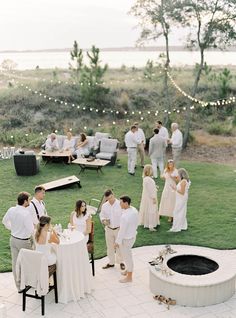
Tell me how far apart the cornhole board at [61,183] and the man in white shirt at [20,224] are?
560cm

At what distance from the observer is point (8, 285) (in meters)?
8.89

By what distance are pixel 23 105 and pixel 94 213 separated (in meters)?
15.6

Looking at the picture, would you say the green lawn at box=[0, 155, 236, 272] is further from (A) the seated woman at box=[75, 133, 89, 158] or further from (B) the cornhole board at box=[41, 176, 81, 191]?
(A) the seated woman at box=[75, 133, 89, 158]

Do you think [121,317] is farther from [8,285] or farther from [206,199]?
[206,199]

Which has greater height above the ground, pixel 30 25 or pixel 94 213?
pixel 30 25

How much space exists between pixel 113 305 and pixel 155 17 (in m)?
12.4

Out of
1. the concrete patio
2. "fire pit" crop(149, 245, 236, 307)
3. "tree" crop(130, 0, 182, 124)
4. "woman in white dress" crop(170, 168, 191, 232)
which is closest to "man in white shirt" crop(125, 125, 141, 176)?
"woman in white dress" crop(170, 168, 191, 232)

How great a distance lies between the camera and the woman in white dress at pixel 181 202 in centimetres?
1077

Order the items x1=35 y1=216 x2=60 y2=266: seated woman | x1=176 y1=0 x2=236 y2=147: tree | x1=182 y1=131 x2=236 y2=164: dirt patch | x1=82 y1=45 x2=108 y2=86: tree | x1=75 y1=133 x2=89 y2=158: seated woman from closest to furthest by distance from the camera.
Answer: x1=35 y1=216 x2=60 y2=266: seated woman
x1=75 y1=133 x2=89 y2=158: seated woman
x1=176 y1=0 x2=236 y2=147: tree
x1=182 y1=131 x2=236 y2=164: dirt patch
x1=82 y1=45 x2=108 y2=86: tree

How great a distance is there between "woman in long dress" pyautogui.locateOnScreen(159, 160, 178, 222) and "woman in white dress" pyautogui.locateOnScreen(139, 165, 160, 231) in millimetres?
436

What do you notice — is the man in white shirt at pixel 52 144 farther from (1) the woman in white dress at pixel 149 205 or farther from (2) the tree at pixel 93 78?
(2) the tree at pixel 93 78

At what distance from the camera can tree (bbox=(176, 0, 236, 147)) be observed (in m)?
17.5

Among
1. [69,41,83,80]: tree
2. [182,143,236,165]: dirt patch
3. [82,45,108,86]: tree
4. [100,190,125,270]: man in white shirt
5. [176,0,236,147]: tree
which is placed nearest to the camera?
[100,190,125,270]: man in white shirt

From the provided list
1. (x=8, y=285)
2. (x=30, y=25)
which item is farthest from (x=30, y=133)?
(x=30, y=25)
